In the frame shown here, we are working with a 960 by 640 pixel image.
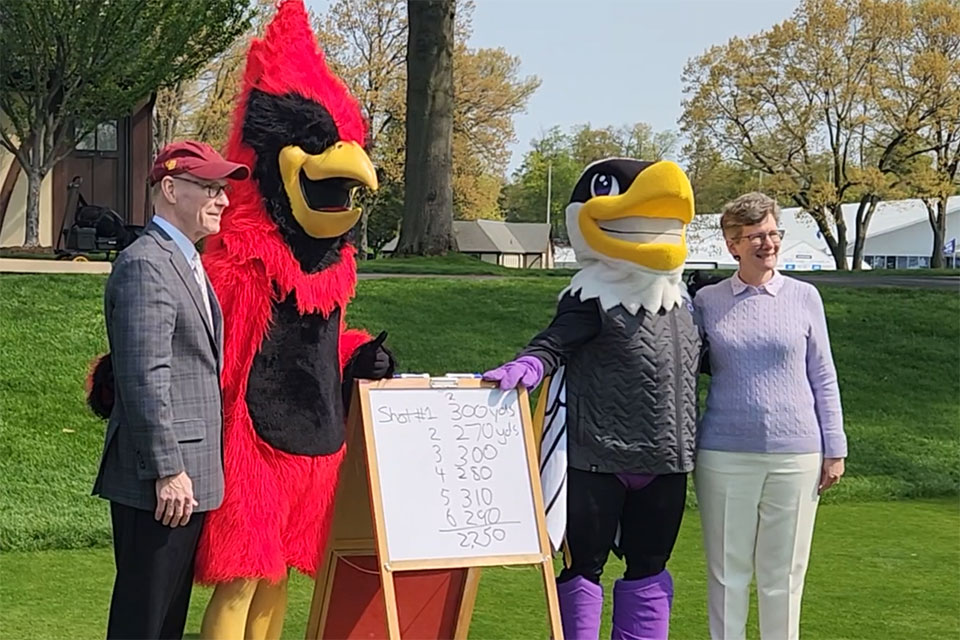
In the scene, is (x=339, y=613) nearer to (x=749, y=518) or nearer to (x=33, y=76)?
(x=749, y=518)

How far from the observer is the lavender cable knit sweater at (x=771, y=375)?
10.9 feet

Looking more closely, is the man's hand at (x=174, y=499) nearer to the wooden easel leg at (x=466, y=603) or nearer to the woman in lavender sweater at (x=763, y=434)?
the wooden easel leg at (x=466, y=603)

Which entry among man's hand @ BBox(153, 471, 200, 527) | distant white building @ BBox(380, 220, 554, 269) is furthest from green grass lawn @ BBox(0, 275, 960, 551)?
distant white building @ BBox(380, 220, 554, 269)

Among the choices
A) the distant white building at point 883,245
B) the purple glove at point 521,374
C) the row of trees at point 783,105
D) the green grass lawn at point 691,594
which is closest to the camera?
the purple glove at point 521,374

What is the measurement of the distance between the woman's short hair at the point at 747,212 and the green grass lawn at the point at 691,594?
163 cm

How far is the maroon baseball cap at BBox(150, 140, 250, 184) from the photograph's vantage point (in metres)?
2.76

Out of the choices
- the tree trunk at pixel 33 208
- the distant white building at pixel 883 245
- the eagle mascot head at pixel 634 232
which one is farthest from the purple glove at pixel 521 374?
the distant white building at pixel 883 245

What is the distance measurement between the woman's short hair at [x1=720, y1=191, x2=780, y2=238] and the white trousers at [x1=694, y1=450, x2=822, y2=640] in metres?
0.74

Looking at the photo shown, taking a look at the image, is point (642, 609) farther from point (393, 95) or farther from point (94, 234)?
point (393, 95)

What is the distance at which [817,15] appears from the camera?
26.4m

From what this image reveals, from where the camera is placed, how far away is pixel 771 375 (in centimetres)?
335

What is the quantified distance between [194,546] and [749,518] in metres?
1.71

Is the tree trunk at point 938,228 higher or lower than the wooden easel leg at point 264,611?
higher

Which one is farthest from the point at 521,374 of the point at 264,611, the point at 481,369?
the point at 481,369
